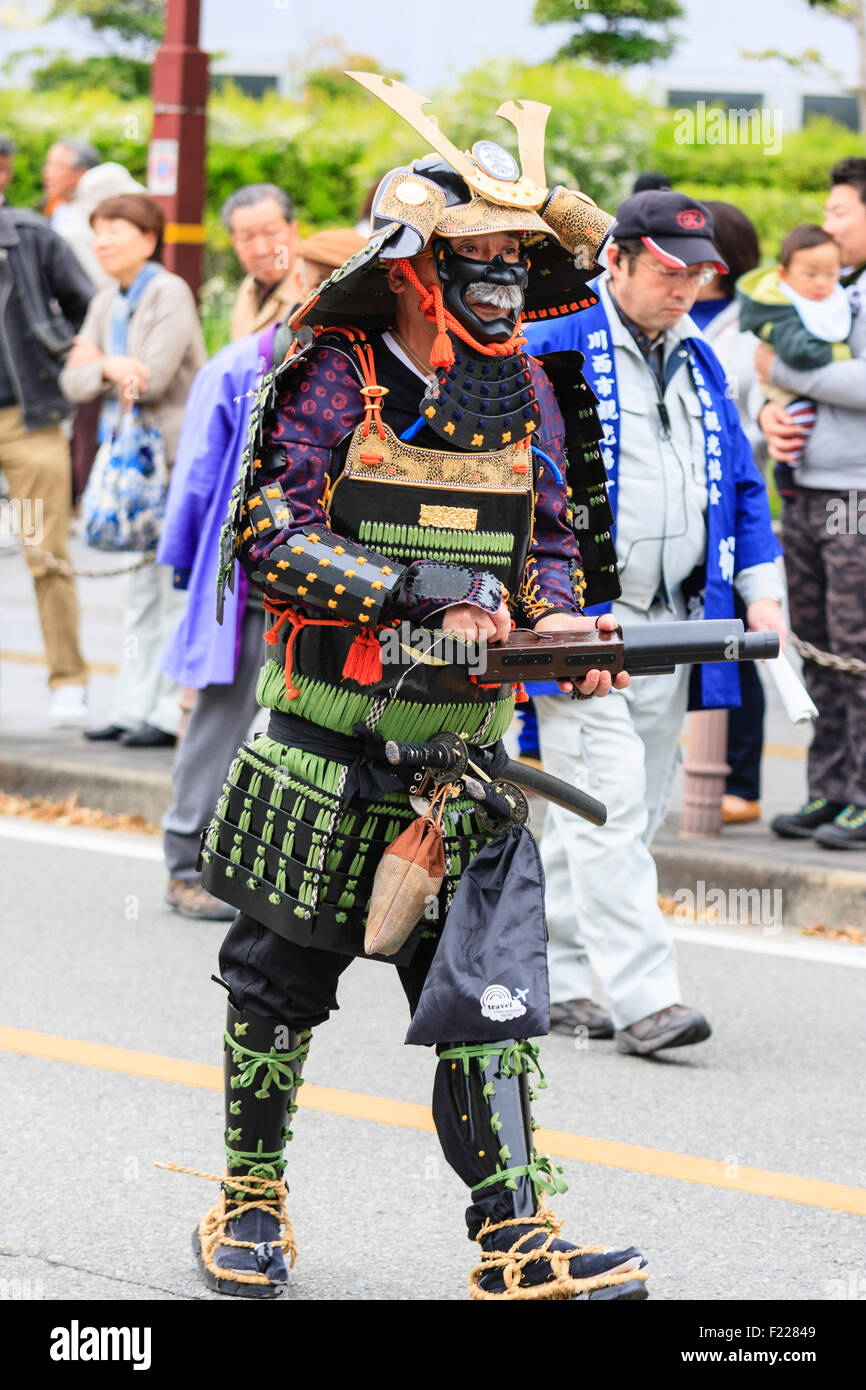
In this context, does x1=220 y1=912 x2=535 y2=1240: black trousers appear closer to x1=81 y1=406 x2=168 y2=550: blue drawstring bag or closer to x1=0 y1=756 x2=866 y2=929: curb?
x1=0 y1=756 x2=866 y2=929: curb

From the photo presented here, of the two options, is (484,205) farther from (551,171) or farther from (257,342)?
(551,171)

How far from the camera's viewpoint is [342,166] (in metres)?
21.0

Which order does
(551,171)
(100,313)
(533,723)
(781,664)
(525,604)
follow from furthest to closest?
1. (551,171)
2. (100,313)
3. (533,723)
4. (781,664)
5. (525,604)

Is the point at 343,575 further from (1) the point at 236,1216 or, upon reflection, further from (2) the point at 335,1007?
(1) the point at 236,1216

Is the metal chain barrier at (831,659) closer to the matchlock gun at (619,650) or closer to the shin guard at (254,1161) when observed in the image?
the matchlock gun at (619,650)

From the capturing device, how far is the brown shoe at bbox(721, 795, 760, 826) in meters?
7.54

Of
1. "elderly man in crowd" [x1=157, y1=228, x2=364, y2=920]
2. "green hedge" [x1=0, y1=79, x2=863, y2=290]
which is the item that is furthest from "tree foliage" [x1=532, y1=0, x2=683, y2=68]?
"elderly man in crowd" [x1=157, y1=228, x2=364, y2=920]

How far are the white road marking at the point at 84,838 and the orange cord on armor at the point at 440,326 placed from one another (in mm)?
4029

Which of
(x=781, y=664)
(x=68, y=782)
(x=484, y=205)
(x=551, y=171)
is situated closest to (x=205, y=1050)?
(x=781, y=664)

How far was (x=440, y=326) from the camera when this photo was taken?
3.47 metres

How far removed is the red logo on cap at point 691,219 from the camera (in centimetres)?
525

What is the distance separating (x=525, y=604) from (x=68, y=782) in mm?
4612

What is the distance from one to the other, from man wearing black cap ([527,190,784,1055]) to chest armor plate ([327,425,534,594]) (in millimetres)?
1643

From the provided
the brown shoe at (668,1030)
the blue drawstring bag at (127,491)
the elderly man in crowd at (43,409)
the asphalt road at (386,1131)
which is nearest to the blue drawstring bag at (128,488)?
the blue drawstring bag at (127,491)
